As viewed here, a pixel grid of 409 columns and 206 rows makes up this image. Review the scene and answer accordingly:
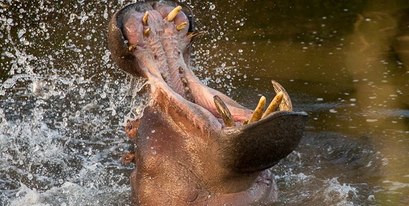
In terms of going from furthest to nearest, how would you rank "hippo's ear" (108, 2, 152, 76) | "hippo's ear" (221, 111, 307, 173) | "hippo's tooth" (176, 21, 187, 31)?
"hippo's tooth" (176, 21, 187, 31), "hippo's ear" (108, 2, 152, 76), "hippo's ear" (221, 111, 307, 173)

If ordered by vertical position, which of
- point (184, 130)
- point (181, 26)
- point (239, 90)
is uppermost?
point (181, 26)

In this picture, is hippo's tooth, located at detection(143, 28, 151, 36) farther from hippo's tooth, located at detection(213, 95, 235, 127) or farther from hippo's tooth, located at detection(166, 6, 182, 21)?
hippo's tooth, located at detection(213, 95, 235, 127)

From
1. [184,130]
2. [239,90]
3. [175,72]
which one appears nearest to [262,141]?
[184,130]

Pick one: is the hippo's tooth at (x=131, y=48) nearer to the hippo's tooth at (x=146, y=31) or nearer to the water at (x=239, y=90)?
the hippo's tooth at (x=146, y=31)

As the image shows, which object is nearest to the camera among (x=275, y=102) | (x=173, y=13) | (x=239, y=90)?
(x=275, y=102)

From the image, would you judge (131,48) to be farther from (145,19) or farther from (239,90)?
(239,90)

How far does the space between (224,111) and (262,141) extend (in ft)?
0.66

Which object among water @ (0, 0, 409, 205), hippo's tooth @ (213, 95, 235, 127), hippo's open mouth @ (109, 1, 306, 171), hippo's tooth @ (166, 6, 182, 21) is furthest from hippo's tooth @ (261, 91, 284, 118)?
water @ (0, 0, 409, 205)

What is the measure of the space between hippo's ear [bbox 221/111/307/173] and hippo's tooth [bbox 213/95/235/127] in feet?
0.27

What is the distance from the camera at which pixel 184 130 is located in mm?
3416

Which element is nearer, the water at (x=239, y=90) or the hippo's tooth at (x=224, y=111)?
the hippo's tooth at (x=224, y=111)

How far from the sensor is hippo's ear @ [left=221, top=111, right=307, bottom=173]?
10.0 feet

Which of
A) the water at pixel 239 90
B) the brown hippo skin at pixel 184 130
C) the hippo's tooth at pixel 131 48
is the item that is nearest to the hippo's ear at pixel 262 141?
the brown hippo skin at pixel 184 130

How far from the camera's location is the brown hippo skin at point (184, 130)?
314cm
